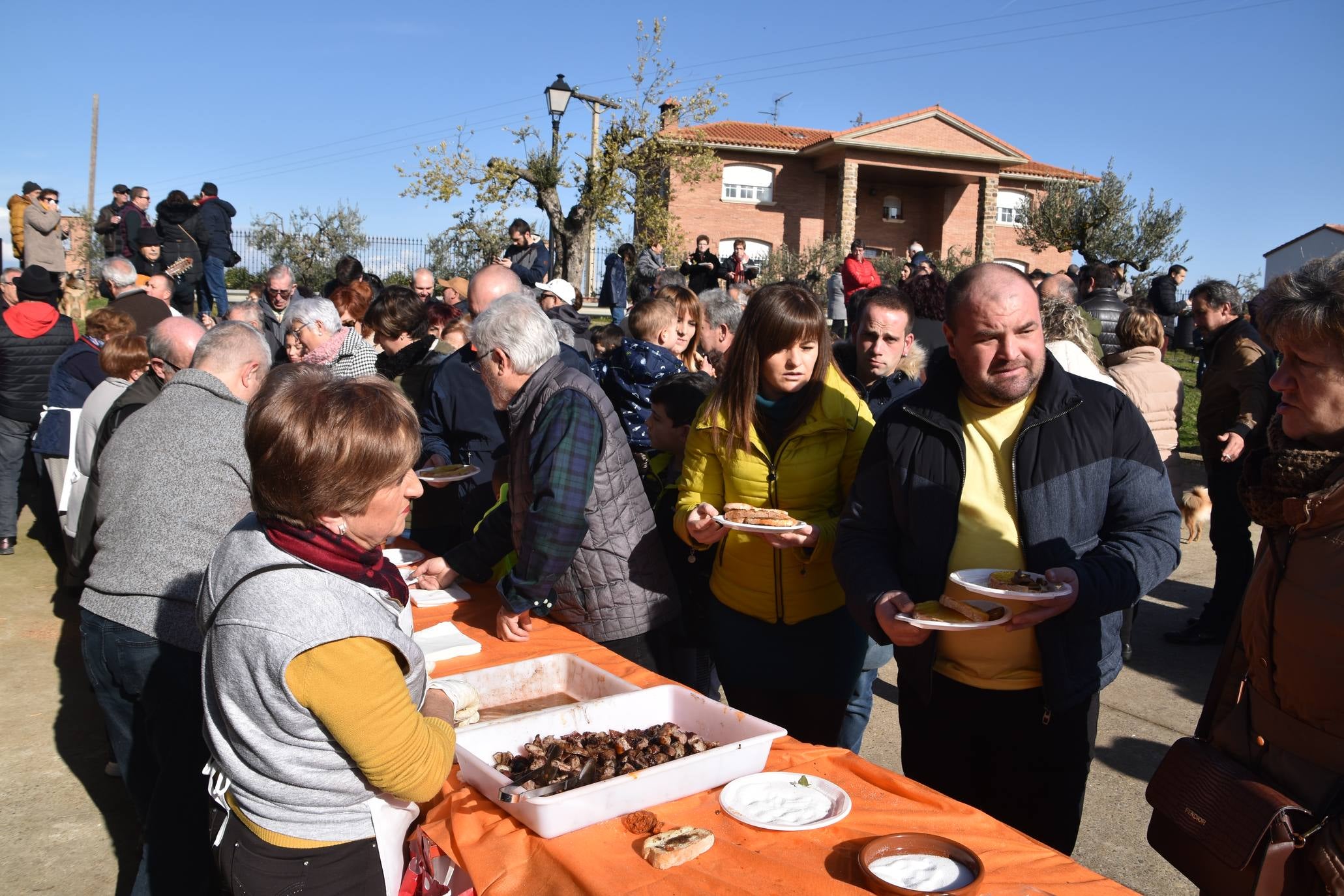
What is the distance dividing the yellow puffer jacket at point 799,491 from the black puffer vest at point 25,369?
6.63 m

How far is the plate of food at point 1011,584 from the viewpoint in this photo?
2096 millimetres

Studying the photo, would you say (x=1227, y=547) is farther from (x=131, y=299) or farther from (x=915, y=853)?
(x=131, y=299)

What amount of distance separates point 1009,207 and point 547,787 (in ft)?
130

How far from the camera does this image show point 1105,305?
783 centimetres

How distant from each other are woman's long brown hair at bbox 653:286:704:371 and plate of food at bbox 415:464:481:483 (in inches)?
61.4

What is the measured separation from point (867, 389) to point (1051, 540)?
182cm

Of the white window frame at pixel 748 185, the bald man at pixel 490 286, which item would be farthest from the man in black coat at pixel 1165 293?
the white window frame at pixel 748 185

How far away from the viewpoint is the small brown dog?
5.36 meters

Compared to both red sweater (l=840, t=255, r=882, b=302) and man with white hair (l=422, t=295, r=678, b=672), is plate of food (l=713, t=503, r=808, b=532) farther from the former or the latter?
red sweater (l=840, t=255, r=882, b=302)

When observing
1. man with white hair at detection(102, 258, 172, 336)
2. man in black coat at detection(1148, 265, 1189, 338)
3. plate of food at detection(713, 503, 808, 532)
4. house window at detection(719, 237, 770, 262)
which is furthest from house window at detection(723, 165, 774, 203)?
plate of food at detection(713, 503, 808, 532)

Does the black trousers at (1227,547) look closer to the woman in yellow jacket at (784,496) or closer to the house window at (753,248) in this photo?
the woman in yellow jacket at (784,496)

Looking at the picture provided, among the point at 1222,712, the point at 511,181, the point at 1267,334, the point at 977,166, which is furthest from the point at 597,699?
the point at 977,166

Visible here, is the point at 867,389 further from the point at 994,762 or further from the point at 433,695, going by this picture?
the point at 433,695

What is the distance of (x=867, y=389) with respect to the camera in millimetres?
4137
